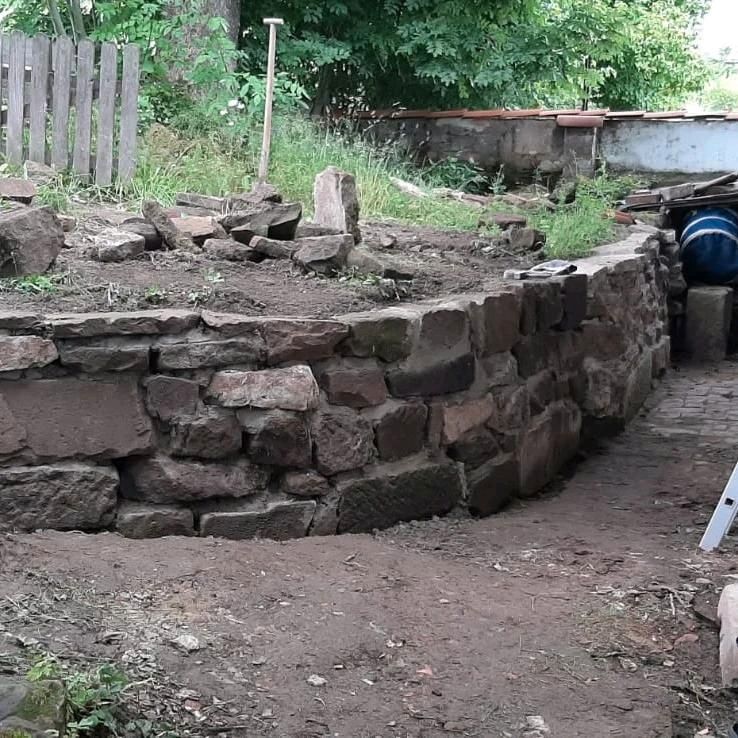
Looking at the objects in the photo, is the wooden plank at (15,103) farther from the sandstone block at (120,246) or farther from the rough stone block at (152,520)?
the rough stone block at (152,520)

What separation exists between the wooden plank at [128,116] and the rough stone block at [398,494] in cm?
323

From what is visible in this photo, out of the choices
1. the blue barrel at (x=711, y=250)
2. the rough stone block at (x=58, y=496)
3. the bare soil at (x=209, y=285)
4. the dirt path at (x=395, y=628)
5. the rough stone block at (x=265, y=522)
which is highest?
the blue barrel at (x=711, y=250)

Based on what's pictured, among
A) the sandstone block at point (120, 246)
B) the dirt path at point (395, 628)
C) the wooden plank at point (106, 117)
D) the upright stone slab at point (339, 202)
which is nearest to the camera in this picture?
the dirt path at point (395, 628)

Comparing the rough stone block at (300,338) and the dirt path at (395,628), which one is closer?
the dirt path at (395,628)

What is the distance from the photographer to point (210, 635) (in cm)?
276

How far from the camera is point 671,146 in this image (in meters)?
10.6

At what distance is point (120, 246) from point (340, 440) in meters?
1.38

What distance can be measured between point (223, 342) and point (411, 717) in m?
1.57

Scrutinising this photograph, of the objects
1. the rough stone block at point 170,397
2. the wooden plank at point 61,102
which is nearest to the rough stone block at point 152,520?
the rough stone block at point 170,397

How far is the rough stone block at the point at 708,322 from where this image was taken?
8.65 m

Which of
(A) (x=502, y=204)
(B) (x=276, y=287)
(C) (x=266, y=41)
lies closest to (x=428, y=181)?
(A) (x=502, y=204)

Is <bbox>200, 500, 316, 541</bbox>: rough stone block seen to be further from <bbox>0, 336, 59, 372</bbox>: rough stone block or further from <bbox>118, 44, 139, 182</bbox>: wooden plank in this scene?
<bbox>118, 44, 139, 182</bbox>: wooden plank

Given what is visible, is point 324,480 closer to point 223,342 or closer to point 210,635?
point 223,342

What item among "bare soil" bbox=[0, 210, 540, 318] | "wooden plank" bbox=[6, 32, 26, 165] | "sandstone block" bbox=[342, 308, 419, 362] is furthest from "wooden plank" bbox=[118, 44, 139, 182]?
"sandstone block" bbox=[342, 308, 419, 362]
